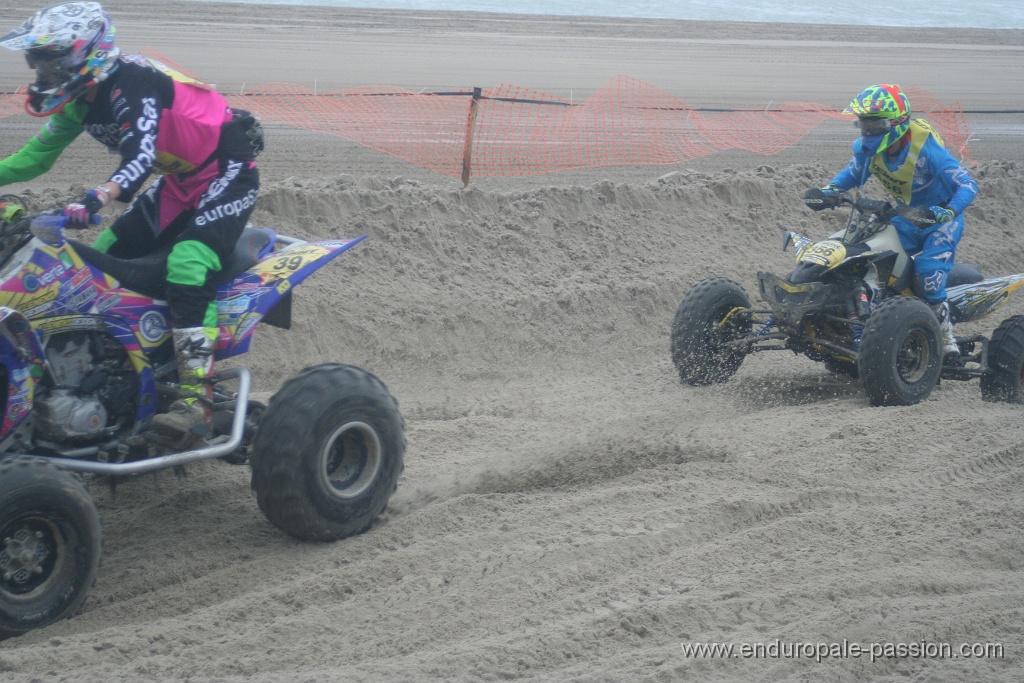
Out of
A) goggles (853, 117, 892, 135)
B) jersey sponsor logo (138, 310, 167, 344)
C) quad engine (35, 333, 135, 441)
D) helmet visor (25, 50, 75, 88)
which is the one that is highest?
→ goggles (853, 117, 892, 135)

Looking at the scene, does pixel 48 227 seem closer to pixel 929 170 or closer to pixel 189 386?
pixel 189 386

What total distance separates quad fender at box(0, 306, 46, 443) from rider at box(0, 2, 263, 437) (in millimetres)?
496

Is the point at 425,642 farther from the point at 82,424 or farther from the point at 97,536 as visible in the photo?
the point at 82,424

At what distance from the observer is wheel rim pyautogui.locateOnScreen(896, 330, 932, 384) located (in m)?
6.56

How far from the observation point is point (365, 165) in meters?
11.8

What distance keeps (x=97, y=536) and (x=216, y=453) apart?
0.63 m

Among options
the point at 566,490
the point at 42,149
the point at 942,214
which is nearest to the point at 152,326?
the point at 42,149

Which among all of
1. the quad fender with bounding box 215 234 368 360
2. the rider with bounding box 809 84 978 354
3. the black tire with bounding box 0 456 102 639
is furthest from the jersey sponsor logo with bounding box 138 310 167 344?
the rider with bounding box 809 84 978 354

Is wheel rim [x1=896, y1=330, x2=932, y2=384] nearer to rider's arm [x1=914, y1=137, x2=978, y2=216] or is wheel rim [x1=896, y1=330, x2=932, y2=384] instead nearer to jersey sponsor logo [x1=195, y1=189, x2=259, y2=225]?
rider's arm [x1=914, y1=137, x2=978, y2=216]

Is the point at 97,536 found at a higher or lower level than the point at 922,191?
lower

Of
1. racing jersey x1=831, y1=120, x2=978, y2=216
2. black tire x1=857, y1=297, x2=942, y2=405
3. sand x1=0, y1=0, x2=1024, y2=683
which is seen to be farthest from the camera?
racing jersey x1=831, y1=120, x2=978, y2=216

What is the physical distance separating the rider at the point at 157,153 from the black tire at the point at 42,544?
611 mm

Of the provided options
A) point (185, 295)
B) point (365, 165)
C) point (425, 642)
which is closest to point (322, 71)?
point (365, 165)

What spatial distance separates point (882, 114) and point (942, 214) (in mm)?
801
